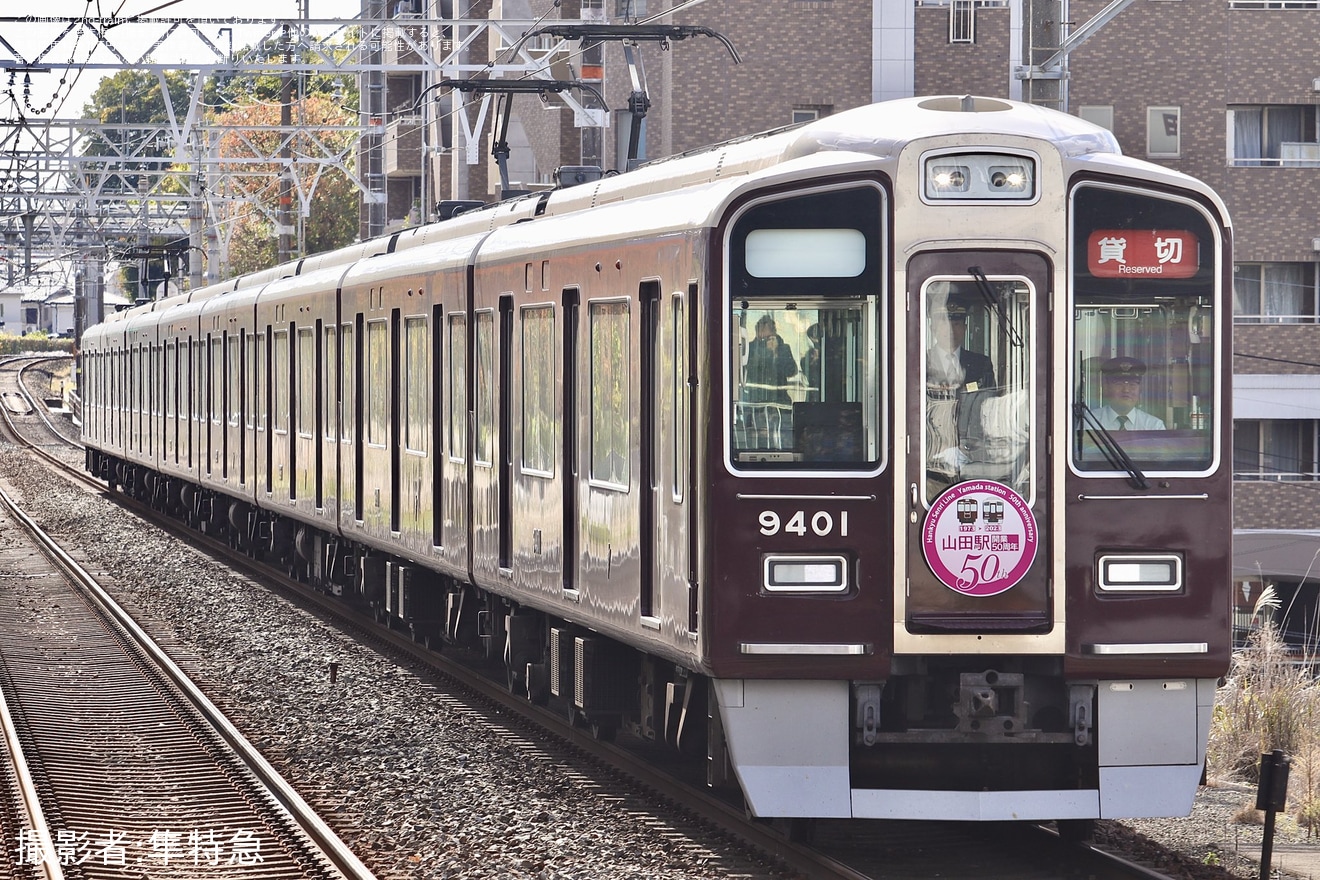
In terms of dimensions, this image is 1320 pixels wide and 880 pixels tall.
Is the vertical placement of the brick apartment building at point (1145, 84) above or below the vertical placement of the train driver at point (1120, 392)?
above

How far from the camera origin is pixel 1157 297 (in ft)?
26.6

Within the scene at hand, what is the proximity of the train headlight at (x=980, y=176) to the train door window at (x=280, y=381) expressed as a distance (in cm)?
1218

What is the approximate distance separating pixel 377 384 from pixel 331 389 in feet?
6.59

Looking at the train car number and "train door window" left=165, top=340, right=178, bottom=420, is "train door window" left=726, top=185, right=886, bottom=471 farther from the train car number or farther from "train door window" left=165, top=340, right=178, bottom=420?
"train door window" left=165, top=340, right=178, bottom=420

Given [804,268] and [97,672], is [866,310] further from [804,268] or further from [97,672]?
[97,672]

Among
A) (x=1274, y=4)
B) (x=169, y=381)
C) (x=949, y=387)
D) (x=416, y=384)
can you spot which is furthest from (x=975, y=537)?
(x=1274, y=4)

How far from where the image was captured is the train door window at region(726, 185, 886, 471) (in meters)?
8.05

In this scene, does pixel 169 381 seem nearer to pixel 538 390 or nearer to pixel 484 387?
pixel 484 387

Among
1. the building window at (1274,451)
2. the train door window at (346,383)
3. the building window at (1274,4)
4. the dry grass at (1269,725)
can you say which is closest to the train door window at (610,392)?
the dry grass at (1269,725)

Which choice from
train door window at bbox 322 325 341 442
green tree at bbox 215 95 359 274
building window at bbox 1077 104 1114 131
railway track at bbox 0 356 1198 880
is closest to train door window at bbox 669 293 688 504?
railway track at bbox 0 356 1198 880

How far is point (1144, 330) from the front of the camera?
26.7 feet

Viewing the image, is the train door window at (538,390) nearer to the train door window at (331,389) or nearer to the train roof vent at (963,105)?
the train roof vent at (963,105)

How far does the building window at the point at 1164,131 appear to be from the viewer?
31.5 meters

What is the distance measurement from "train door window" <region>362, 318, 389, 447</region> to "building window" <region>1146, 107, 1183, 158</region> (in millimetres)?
18609
